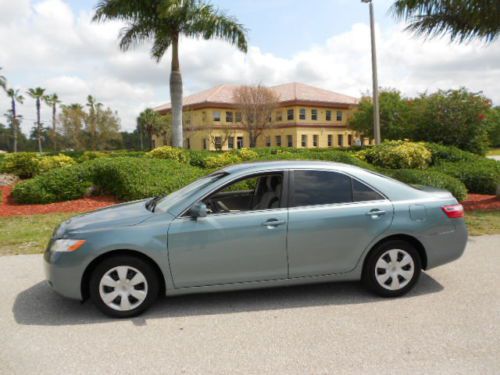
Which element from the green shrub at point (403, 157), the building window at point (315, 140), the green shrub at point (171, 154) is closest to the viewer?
the green shrub at point (403, 157)

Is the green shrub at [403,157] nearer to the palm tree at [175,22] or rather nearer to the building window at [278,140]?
the palm tree at [175,22]

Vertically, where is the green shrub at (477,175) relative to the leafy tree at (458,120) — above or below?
below

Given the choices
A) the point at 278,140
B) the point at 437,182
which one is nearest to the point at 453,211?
the point at 437,182

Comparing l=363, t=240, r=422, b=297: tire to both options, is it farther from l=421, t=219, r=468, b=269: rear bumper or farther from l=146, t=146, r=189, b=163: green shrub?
l=146, t=146, r=189, b=163: green shrub

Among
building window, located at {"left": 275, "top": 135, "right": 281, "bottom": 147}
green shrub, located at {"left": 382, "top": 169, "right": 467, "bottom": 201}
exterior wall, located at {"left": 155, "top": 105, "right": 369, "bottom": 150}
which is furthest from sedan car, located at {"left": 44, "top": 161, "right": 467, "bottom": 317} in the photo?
building window, located at {"left": 275, "top": 135, "right": 281, "bottom": 147}

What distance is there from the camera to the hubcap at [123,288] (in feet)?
12.6

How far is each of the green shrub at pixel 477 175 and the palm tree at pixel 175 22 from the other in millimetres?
9887

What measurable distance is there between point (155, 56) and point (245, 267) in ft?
59.0

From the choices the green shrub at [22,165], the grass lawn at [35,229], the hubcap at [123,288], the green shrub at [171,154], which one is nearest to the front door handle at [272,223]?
the hubcap at [123,288]

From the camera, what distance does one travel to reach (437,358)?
3043 mm

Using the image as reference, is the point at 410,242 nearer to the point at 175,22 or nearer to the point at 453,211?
the point at 453,211

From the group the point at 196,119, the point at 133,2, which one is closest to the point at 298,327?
the point at 133,2

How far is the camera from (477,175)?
12.9 metres

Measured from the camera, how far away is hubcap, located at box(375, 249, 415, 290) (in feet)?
13.9
